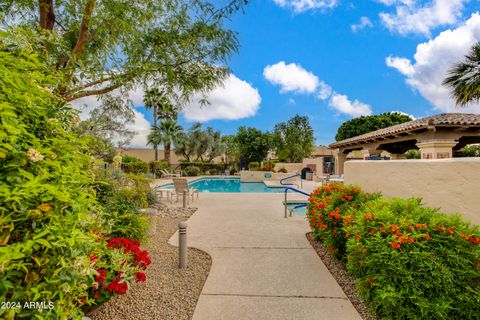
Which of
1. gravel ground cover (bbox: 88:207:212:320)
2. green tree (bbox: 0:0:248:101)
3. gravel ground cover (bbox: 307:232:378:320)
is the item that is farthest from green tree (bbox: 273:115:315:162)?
gravel ground cover (bbox: 88:207:212:320)

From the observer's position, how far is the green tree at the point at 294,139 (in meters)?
31.2

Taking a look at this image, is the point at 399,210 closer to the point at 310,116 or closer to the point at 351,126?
the point at 310,116

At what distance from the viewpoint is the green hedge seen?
7.50 feet

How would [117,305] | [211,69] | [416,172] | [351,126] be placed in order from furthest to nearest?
[351,126] < [211,69] < [416,172] < [117,305]

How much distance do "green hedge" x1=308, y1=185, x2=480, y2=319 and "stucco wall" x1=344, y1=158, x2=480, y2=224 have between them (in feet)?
1.10

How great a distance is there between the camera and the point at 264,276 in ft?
11.9

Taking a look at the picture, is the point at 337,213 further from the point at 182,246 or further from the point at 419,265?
the point at 182,246

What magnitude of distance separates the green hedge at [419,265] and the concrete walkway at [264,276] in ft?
1.82

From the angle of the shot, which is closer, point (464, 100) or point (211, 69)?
point (211, 69)

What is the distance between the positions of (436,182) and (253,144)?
3023 centimetres

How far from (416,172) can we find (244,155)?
1193 inches

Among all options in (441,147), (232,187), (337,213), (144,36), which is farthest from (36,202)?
(232,187)

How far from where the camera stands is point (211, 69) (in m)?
4.91

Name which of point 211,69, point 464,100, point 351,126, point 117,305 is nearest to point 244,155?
point 351,126
